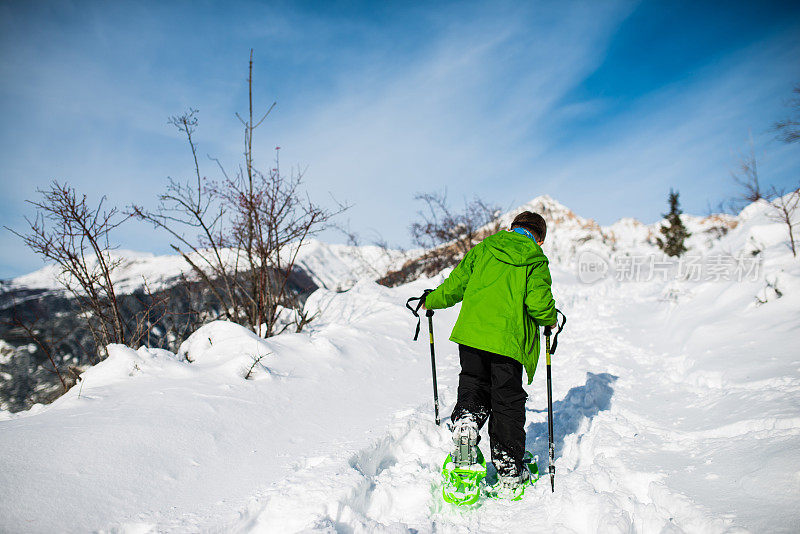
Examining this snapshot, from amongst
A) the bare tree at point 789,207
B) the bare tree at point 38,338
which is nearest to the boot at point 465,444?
the bare tree at point 38,338

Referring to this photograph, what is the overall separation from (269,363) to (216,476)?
1.69m

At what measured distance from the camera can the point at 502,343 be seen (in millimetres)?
2561

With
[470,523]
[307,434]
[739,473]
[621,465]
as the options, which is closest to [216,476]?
[307,434]

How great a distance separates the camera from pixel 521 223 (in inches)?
118

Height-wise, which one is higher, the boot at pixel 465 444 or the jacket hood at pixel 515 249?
the jacket hood at pixel 515 249

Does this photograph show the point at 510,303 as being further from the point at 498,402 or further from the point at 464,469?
the point at 464,469

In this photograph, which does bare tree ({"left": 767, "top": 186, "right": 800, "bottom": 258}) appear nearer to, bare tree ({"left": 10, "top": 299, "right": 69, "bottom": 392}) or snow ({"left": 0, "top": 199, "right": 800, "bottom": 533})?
snow ({"left": 0, "top": 199, "right": 800, "bottom": 533})

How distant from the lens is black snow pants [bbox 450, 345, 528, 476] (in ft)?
8.46

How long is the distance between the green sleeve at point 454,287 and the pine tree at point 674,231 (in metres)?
38.3

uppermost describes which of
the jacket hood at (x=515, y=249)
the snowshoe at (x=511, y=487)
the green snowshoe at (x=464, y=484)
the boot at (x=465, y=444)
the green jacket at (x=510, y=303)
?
the jacket hood at (x=515, y=249)

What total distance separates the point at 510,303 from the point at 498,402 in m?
0.68

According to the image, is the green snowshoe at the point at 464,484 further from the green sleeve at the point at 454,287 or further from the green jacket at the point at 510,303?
the green sleeve at the point at 454,287

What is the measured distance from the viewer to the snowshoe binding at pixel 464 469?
7.65 ft

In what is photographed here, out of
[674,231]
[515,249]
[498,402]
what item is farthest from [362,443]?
[674,231]
